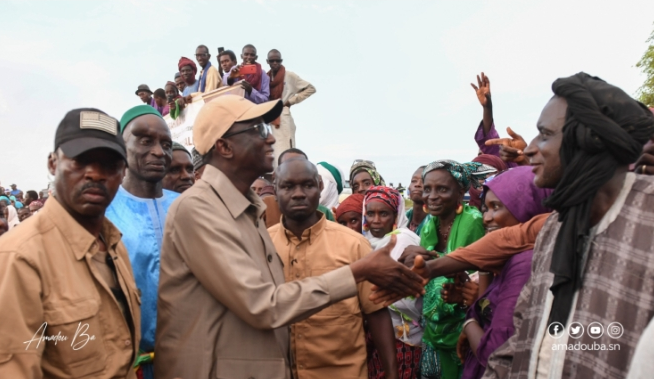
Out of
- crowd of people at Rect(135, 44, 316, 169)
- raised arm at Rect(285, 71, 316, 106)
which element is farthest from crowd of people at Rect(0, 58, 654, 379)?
raised arm at Rect(285, 71, 316, 106)

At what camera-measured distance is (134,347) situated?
223 centimetres

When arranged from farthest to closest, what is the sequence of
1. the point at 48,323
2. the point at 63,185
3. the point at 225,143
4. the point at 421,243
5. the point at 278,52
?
the point at 278,52, the point at 421,243, the point at 225,143, the point at 63,185, the point at 48,323

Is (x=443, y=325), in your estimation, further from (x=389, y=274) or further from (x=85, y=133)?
(x=85, y=133)

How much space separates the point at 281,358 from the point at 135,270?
1147 millimetres

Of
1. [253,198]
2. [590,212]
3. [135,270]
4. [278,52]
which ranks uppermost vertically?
[278,52]

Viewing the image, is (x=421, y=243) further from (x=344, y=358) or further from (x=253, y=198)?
(x=253, y=198)

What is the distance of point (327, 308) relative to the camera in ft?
10.3

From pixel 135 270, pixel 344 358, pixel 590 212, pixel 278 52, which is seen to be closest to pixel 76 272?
pixel 135 270

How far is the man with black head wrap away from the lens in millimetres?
1823

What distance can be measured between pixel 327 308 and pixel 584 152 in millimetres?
1824

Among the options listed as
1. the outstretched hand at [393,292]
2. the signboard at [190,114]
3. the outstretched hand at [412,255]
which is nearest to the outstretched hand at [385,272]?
the outstretched hand at [393,292]

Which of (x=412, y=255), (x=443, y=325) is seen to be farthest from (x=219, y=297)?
(x=443, y=325)

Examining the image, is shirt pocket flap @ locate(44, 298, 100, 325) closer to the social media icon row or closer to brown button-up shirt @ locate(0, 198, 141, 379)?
brown button-up shirt @ locate(0, 198, 141, 379)

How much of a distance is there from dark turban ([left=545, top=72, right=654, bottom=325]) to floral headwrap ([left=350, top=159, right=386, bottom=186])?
4.74 metres
